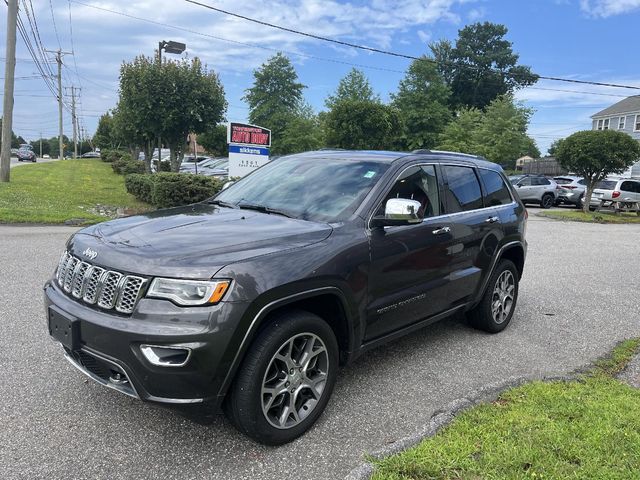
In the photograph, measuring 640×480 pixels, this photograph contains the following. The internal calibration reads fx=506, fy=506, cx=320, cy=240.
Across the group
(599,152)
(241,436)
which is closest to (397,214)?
(241,436)

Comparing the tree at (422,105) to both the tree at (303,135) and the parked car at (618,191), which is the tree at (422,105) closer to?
the tree at (303,135)

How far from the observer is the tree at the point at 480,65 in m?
71.1

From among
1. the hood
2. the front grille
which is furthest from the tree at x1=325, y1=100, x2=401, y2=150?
the front grille

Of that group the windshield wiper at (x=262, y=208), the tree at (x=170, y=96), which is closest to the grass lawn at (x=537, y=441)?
the windshield wiper at (x=262, y=208)

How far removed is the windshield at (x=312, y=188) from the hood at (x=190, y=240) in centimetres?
25

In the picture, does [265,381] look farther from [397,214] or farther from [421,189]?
[421,189]

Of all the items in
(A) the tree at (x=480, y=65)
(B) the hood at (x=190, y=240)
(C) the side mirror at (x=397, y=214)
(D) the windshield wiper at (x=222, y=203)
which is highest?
(A) the tree at (x=480, y=65)

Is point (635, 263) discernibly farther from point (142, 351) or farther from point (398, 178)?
point (142, 351)

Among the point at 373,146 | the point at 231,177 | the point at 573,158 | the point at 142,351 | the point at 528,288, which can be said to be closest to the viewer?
the point at 142,351

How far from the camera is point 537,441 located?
295 cm

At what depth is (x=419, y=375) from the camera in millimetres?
4098

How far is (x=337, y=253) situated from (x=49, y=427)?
2056mm

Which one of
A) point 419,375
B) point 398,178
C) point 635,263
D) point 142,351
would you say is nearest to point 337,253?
point 398,178

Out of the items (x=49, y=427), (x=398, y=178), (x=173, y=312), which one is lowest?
(x=49, y=427)
